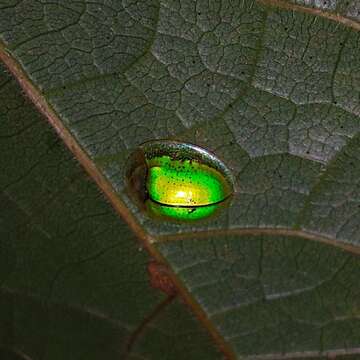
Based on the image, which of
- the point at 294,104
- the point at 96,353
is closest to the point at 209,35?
the point at 294,104

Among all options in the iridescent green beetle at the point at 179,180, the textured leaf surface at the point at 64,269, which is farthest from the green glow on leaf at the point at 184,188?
the textured leaf surface at the point at 64,269

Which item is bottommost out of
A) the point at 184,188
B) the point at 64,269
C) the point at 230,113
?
the point at 64,269

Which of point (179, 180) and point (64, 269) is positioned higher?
point (179, 180)

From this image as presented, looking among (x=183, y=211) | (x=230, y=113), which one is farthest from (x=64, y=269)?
(x=230, y=113)

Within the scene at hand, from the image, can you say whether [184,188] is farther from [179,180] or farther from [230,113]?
[230,113]

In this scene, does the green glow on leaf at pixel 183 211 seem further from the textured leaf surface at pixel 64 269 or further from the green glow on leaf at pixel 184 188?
the textured leaf surface at pixel 64 269

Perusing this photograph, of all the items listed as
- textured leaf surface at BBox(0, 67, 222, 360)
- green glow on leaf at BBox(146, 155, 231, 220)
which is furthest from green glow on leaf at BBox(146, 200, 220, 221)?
textured leaf surface at BBox(0, 67, 222, 360)
